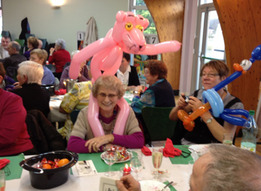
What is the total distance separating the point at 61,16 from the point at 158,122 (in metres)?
7.25

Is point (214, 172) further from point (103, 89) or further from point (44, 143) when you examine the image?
point (44, 143)

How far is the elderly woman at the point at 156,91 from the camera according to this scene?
333cm

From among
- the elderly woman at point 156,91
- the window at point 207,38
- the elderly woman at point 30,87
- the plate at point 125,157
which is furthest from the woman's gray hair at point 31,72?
the window at point 207,38

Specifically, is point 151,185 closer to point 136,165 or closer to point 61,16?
point 136,165

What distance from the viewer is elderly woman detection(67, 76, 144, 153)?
2.12 m

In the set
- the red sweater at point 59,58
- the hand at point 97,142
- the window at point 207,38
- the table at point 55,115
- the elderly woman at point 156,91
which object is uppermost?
the window at point 207,38

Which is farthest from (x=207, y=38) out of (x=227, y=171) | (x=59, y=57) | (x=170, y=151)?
(x=227, y=171)

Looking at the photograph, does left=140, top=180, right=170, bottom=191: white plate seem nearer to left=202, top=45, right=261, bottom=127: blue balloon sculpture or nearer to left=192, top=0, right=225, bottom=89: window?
left=202, top=45, right=261, bottom=127: blue balloon sculpture

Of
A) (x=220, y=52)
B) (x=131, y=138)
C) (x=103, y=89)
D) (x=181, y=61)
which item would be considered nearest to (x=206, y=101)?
(x=131, y=138)

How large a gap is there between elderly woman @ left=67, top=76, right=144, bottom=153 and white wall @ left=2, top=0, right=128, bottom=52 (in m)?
6.54

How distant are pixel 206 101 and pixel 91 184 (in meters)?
1.16

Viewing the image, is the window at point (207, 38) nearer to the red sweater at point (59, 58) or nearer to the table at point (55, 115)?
the red sweater at point (59, 58)

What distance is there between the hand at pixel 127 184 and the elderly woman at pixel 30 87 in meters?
2.09

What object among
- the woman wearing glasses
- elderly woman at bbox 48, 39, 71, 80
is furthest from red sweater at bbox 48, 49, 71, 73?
the woman wearing glasses
